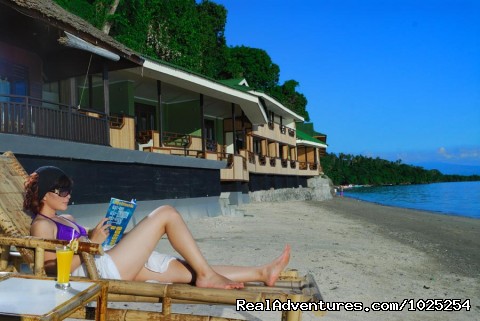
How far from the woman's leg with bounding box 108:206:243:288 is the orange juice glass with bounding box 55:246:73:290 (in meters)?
0.78

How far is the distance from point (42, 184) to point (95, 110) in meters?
8.17

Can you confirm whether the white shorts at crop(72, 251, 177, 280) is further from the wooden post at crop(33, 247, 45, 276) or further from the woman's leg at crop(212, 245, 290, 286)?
the woman's leg at crop(212, 245, 290, 286)

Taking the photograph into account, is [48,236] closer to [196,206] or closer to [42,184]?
[42,184]

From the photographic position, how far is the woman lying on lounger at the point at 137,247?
304 cm

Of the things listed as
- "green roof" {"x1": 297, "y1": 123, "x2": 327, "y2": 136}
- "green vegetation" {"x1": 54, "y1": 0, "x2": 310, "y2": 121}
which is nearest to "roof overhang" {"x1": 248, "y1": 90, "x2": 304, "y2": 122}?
"green vegetation" {"x1": 54, "y1": 0, "x2": 310, "y2": 121}

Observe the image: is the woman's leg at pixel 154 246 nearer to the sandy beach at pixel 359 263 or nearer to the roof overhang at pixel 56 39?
the sandy beach at pixel 359 263

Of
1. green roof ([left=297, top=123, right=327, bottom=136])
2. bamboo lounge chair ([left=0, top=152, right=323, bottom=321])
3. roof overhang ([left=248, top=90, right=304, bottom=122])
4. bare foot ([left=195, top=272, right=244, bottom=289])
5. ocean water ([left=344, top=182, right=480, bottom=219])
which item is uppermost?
green roof ([left=297, top=123, right=327, bottom=136])

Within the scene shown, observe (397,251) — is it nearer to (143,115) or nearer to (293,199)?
(143,115)

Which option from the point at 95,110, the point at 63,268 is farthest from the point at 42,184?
the point at 95,110

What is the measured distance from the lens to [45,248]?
8.52ft

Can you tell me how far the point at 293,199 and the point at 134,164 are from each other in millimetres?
24235

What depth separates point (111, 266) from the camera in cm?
305

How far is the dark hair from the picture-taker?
314 cm

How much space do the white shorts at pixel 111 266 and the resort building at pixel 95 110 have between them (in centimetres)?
524
